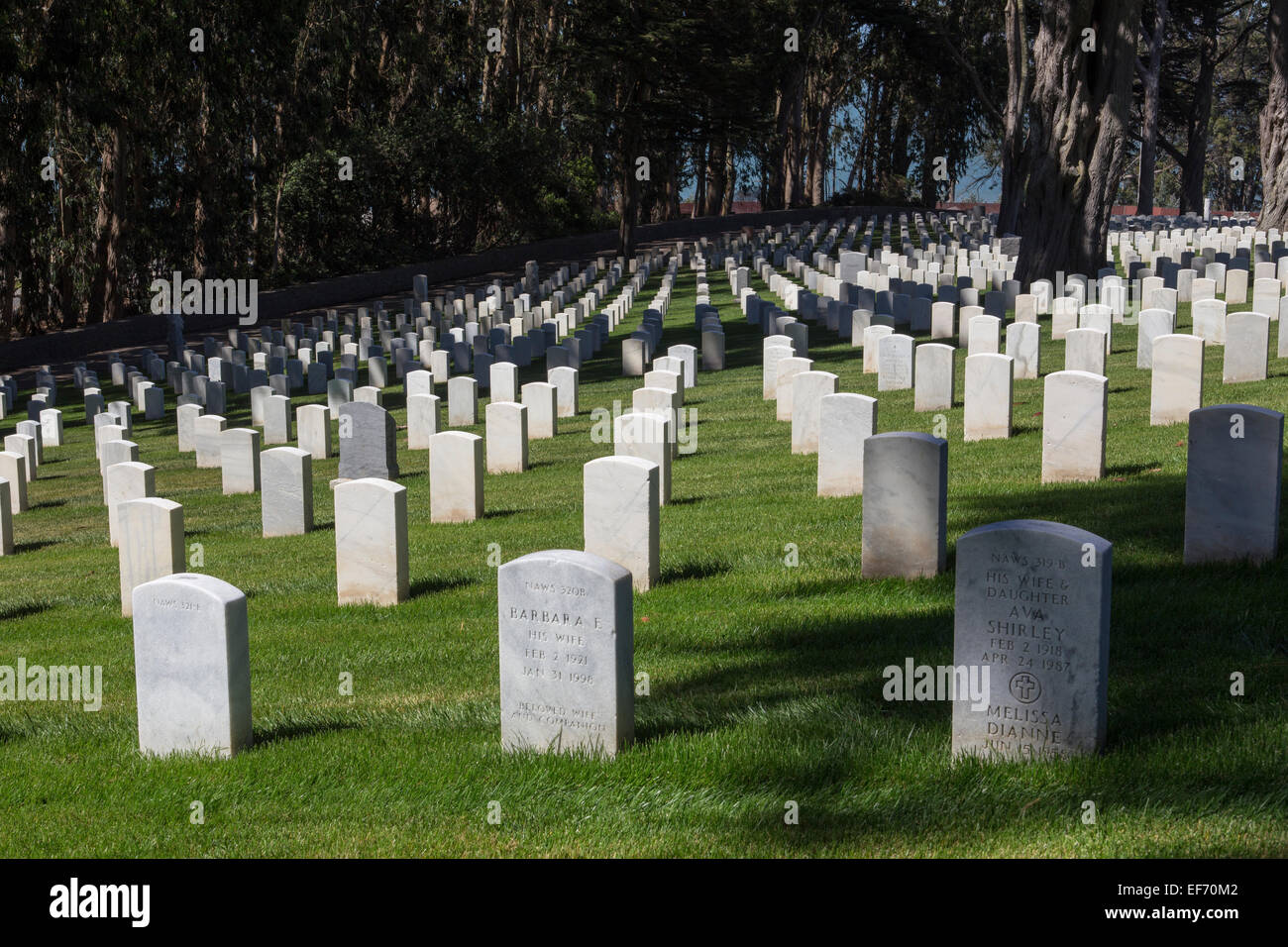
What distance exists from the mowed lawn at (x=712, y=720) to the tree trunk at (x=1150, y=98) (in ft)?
150

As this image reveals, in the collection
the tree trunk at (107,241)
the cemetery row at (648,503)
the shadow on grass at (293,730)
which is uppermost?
the tree trunk at (107,241)

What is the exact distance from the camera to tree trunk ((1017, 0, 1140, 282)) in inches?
964

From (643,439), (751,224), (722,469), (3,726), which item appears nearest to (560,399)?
(722,469)

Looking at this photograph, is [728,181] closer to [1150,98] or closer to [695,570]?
[1150,98]

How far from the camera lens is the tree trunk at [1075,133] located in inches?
964

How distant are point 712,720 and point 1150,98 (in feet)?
182

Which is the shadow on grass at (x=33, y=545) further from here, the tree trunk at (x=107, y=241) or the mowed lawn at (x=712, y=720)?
the tree trunk at (x=107, y=241)

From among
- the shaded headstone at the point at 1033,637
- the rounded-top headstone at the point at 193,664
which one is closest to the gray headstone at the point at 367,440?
the rounded-top headstone at the point at 193,664

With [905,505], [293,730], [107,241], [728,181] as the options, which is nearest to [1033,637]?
[905,505]

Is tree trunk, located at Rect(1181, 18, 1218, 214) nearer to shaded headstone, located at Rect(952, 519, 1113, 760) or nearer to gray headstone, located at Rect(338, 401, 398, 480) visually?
gray headstone, located at Rect(338, 401, 398, 480)

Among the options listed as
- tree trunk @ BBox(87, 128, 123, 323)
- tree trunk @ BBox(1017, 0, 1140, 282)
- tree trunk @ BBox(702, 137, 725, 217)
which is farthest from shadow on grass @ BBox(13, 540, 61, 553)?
tree trunk @ BBox(702, 137, 725, 217)

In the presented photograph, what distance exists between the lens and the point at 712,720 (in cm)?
616

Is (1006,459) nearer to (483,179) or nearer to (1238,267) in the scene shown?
(1238,267)

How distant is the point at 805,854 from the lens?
4770 millimetres
